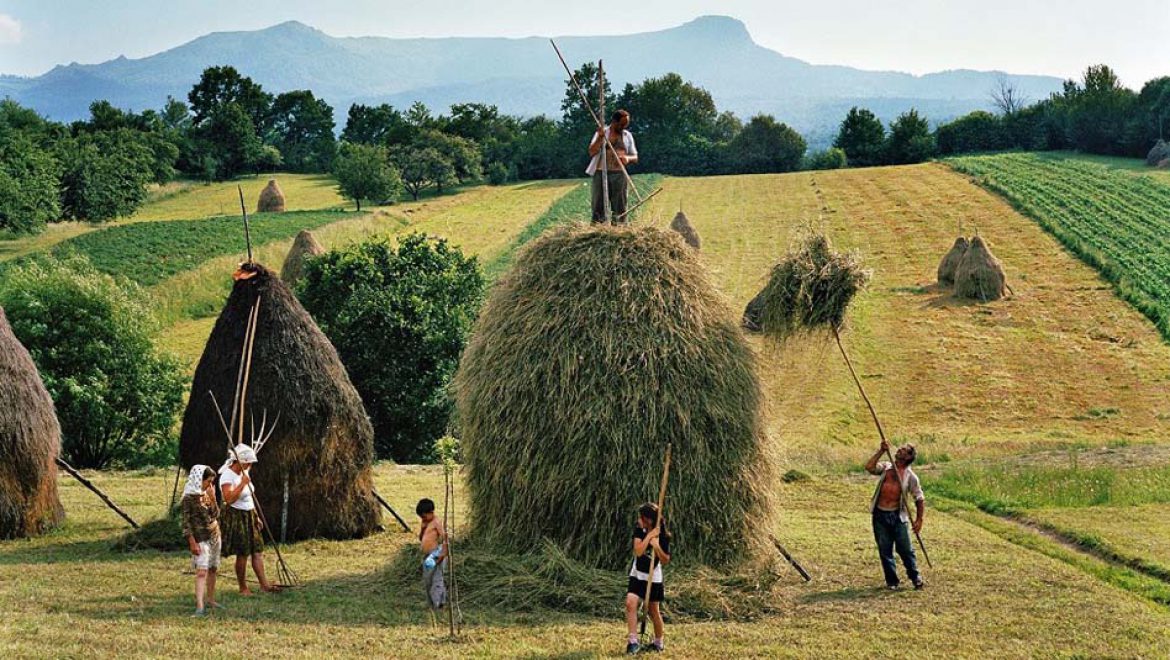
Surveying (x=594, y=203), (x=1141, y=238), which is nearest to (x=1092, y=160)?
(x=1141, y=238)

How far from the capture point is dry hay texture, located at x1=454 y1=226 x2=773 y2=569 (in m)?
14.9

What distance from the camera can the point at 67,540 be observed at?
19.1 m

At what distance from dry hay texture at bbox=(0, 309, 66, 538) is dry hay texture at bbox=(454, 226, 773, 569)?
769cm

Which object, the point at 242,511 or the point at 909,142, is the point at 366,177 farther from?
the point at 242,511

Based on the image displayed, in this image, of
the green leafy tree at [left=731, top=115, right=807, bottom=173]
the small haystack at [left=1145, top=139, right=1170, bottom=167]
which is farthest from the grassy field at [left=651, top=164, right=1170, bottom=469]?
the green leafy tree at [left=731, top=115, right=807, bottom=173]

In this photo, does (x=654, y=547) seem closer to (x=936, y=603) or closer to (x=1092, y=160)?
(x=936, y=603)

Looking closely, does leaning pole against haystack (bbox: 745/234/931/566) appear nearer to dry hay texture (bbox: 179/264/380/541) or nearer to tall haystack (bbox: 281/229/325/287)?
dry hay texture (bbox: 179/264/380/541)

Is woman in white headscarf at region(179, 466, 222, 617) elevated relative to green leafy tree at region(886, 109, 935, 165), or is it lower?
lower

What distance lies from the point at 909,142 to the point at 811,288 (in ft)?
291

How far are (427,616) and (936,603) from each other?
6273 millimetres

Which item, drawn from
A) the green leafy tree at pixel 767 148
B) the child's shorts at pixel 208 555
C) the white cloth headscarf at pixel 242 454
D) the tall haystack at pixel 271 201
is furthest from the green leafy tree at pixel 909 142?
the child's shorts at pixel 208 555

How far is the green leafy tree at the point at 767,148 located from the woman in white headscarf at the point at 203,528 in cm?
9131

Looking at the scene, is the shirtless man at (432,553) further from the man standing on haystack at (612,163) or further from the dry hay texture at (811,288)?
the dry hay texture at (811,288)

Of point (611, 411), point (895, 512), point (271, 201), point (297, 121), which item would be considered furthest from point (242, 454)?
point (297, 121)
